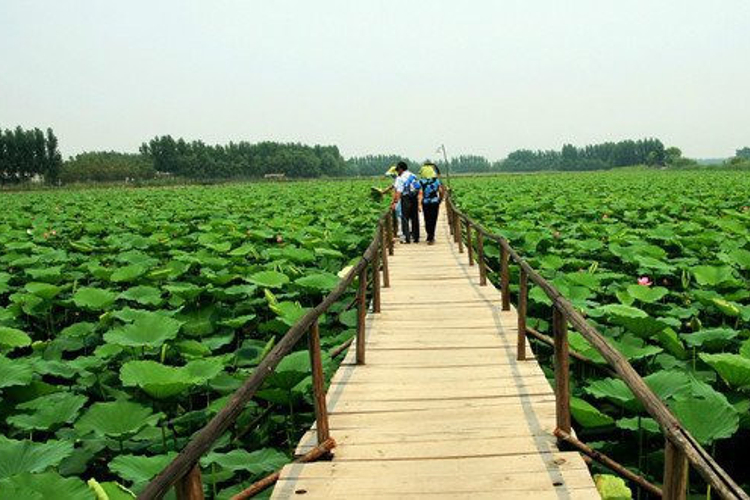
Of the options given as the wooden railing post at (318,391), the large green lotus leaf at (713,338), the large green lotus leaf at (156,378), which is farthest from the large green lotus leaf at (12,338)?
the large green lotus leaf at (713,338)

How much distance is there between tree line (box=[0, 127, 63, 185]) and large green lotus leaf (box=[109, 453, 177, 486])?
61882 millimetres

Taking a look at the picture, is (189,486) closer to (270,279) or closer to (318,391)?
(318,391)

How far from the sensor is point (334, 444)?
2141 mm

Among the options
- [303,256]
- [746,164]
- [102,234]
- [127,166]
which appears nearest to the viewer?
[303,256]

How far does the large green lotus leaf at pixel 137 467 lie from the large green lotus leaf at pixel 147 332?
3.97 ft

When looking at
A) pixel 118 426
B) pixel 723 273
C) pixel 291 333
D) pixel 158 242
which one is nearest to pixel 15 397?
pixel 118 426

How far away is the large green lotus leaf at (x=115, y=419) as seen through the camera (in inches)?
85.0

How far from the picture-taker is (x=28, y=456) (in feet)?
6.24

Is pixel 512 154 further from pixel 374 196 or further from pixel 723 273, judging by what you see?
pixel 723 273

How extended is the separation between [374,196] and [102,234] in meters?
8.14

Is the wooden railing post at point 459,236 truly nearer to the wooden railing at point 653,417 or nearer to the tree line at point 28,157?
the wooden railing at point 653,417

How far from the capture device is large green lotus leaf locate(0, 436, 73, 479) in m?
1.86

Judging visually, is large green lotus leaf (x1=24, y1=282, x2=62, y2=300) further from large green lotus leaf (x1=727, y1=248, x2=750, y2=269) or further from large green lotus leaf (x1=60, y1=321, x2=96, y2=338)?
large green lotus leaf (x1=727, y1=248, x2=750, y2=269)

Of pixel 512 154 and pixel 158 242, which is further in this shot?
pixel 512 154
